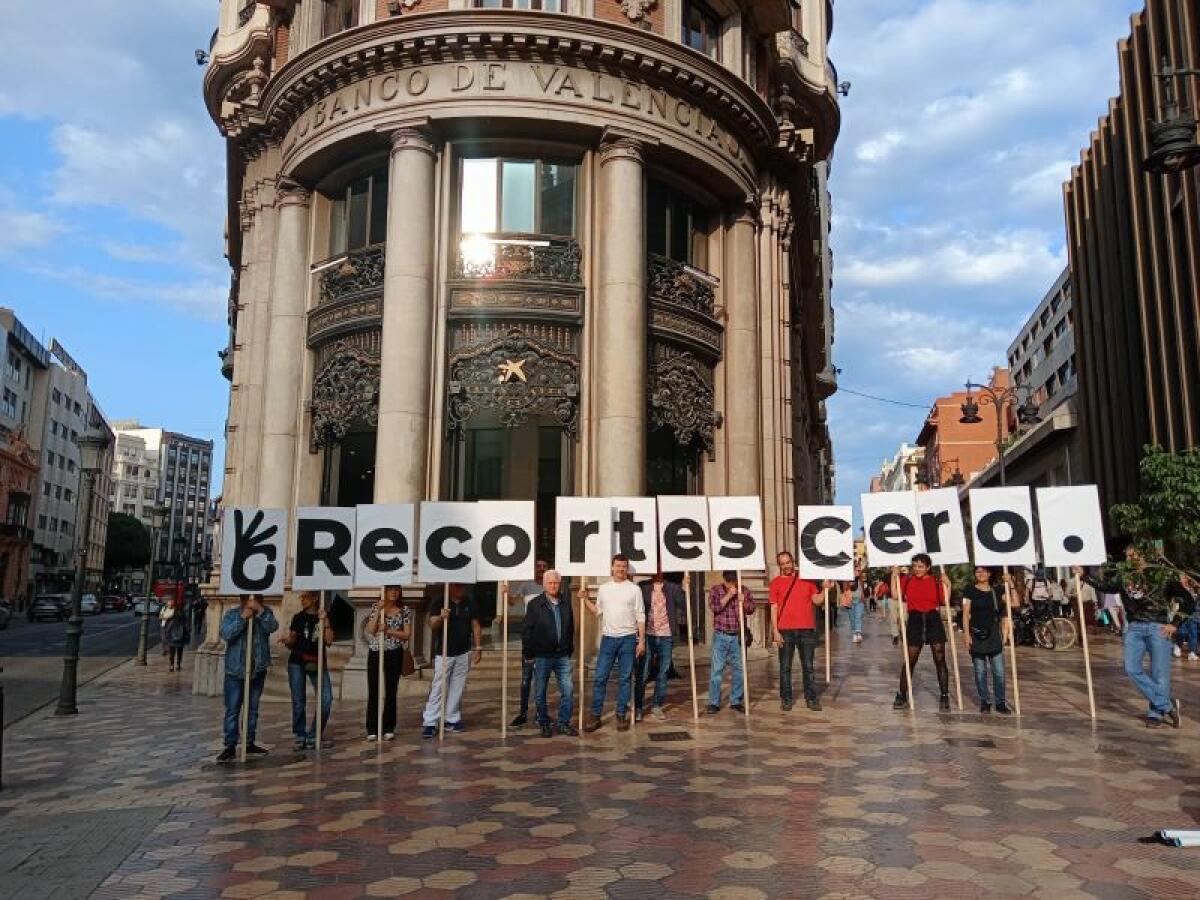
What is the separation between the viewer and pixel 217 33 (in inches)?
Result: 1021

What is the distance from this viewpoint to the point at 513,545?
12.5 metres

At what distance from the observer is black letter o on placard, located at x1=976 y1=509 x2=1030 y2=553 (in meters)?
13.1

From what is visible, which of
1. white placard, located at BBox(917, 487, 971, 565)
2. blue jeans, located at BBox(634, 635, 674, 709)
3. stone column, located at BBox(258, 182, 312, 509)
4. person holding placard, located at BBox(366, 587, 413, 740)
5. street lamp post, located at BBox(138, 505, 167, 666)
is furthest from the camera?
street lamp post, located at BBox(138, 505, 167, 666)

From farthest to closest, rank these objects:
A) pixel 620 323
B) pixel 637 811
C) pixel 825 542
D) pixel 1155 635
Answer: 1. pixel 620 323
2. pixel 825 542
3. pixel 1155 635
4. pixel 637 811

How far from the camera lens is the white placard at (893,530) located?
536 inches

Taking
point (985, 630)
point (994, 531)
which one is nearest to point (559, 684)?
point (985, 630)

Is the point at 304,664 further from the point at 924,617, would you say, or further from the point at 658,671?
the point at 924,617

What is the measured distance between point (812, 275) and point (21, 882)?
125 feet

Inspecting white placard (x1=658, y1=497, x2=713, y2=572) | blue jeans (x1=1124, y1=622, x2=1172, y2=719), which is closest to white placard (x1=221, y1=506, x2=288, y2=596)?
white placard (x1=658, y1=497, x2=713, y2=572)

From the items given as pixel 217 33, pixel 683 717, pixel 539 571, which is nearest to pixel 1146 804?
pixel 683 717

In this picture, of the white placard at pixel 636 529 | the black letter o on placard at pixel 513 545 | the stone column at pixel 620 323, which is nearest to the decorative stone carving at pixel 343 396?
the stone column at pixel 620 323

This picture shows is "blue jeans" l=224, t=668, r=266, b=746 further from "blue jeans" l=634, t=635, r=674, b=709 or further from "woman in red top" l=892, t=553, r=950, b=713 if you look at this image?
"woman in red top" l=892, t=553, r=950, b=713

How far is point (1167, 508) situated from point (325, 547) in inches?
402

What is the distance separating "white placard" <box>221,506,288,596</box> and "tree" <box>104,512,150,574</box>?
112 metres
